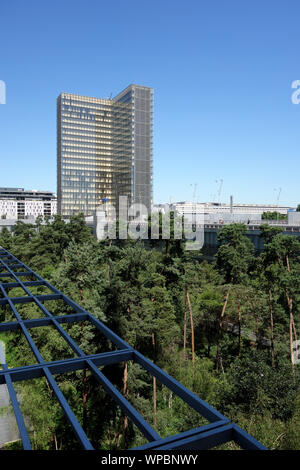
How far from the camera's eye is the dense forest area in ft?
66.5

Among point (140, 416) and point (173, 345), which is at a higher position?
point (140, 416)

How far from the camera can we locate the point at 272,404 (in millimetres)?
20234

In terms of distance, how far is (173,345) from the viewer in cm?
3450

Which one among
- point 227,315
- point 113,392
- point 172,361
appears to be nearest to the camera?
point 113,392

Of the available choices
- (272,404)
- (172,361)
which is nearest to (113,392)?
(272,404)

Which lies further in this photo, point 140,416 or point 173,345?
point 173,345

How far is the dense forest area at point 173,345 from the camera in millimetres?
20281

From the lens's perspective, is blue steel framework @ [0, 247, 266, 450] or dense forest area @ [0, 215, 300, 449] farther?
dense forest area @ [0, 215, 300, 449]

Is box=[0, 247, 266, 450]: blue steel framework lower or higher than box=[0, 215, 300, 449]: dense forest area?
higher

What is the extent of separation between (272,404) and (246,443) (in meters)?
17.8

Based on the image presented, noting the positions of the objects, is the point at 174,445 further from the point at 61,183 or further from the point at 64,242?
the point at 61,183

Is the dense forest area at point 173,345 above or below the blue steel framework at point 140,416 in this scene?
below

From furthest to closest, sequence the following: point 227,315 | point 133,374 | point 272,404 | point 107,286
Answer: point 227,315
point 107,286
point 133,374
point 272,404
